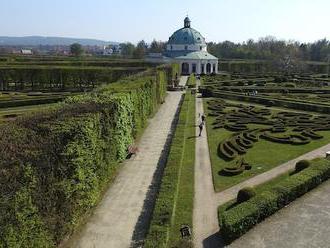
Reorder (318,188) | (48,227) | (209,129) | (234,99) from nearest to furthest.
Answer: (48,227) < (318,188) < (209,129) < (234,99)

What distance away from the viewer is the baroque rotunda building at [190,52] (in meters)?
117

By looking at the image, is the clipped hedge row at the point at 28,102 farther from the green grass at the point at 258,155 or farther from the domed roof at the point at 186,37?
the domed roof at the point at 186,37

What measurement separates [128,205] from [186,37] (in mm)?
111670

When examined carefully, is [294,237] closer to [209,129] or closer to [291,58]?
[209,129]

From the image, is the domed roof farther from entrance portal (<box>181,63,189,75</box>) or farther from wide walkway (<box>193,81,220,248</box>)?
wide walkway (<box>193,81,220,248</box>)

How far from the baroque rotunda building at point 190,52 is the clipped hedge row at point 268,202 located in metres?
94.2

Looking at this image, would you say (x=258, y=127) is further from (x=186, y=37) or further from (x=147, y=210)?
(x=186, y=37)

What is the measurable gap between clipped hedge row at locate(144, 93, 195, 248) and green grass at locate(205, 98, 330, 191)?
1480 mm

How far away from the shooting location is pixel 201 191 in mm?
22969

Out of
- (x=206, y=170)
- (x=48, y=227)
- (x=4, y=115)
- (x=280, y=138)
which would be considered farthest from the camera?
(x=4, y=115)

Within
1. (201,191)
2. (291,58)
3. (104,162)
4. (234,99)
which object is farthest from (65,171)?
(291,58)

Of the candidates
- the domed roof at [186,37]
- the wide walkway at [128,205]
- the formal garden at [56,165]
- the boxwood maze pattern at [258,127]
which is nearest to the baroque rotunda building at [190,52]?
the domed roof at [186,37]

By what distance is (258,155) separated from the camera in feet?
96.5

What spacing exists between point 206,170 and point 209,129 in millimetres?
11880
